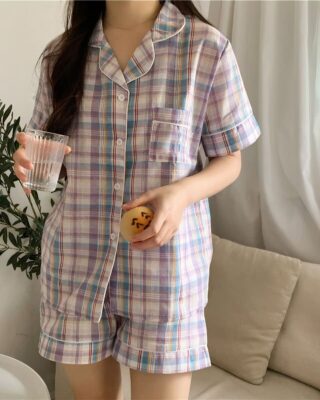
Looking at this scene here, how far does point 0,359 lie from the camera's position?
3.80 feet

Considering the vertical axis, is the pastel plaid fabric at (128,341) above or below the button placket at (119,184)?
below

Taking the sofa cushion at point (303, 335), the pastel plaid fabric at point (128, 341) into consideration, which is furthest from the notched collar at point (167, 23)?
the sofa cushion at point (303, 335)

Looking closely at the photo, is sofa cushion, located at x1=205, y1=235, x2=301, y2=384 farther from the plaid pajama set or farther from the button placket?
the button placket

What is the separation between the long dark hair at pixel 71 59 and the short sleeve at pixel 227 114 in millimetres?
106

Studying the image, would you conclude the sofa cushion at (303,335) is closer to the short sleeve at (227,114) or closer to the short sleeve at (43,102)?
the short sleeve at (227,114)

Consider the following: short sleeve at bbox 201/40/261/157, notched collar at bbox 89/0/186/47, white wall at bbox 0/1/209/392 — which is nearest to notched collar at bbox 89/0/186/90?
notched collar at bbox 89/0/186/47

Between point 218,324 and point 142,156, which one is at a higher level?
point 142,156

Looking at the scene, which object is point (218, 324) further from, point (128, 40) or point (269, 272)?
point (128, 40)

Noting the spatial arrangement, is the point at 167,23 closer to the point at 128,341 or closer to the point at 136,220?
the point at 136,220

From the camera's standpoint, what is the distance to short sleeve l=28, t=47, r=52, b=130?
0.88 m

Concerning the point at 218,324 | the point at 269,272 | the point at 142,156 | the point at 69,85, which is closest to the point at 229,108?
the point at 142,156

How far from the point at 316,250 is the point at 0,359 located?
3.31 ft

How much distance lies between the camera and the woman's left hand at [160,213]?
67cm

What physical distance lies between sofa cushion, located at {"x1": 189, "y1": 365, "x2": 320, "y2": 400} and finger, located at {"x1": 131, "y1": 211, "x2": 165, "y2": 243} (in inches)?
32.7
